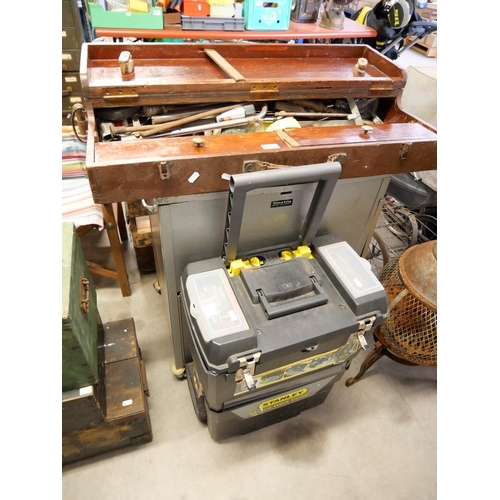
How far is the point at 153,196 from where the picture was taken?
1047 millimetres

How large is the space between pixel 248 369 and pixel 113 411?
0.67 metres

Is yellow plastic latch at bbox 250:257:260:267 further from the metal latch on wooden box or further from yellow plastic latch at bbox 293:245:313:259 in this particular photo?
the metal latch on wooden box

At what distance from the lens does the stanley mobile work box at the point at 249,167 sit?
3.40 ft

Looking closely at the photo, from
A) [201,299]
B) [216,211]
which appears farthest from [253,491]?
[216,211]

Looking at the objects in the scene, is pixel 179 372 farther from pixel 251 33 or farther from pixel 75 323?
pixel 251 33

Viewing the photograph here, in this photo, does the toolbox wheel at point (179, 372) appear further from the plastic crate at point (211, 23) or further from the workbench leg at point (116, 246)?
the plastic crate at point (211, 23)

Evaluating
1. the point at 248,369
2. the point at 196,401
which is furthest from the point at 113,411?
the point at 248,369

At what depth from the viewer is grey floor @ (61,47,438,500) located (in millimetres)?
1453

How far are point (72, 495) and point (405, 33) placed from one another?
3094 millimetres

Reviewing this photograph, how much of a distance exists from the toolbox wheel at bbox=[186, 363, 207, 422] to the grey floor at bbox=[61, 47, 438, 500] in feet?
0.18

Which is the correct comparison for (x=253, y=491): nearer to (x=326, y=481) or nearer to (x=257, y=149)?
(x=326, y=481)

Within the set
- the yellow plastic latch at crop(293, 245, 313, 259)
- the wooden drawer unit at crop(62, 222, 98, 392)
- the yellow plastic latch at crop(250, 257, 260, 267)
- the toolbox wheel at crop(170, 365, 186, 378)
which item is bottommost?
the toolbox wheel at crop(170, 365, 186, 378)

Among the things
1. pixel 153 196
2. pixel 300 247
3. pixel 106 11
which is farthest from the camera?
pixel 106 11

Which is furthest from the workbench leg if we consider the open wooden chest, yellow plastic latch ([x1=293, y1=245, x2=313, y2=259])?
yellow plastic latch ([x1=293, y1=245, x2=313, y2=259])
